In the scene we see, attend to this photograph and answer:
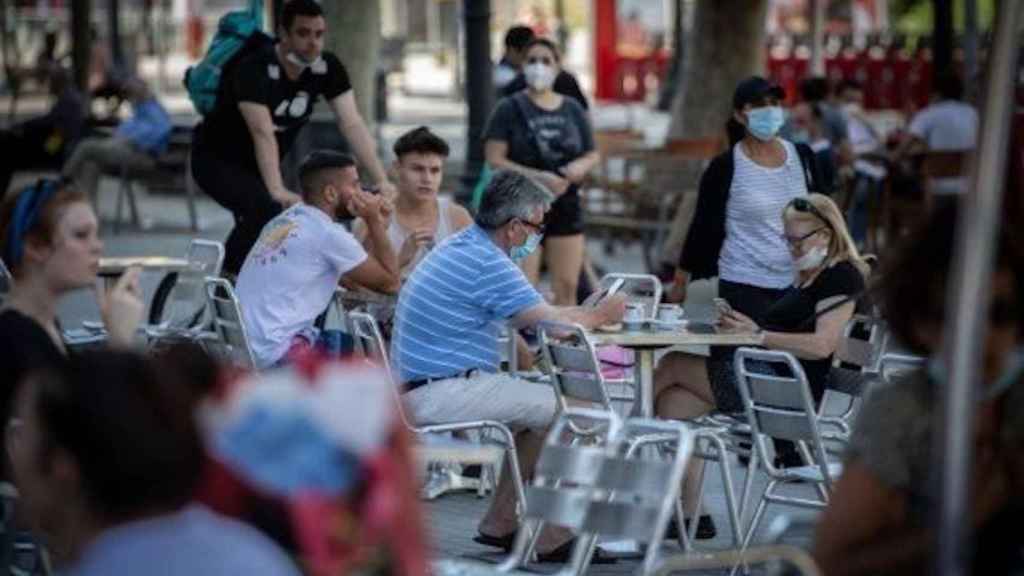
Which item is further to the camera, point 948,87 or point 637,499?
point 948,87

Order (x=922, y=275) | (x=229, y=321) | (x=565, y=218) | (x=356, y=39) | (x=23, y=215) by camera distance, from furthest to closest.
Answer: (x=356, y=39), (x=565, y=218), (x=229, y=321), (x=23, y=215), (x=922, y=275)

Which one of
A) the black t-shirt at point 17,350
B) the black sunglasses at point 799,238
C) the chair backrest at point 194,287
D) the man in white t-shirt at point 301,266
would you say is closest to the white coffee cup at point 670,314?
the black sunglasses at point 799,238

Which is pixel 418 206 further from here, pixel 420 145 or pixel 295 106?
pixel 295 106

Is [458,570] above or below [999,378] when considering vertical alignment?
below

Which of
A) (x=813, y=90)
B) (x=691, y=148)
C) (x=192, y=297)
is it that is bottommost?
(x=691, y=148)

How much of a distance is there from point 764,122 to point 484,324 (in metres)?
2.39

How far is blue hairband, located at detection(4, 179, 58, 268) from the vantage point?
7.73 metres

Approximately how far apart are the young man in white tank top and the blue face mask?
4.39ft

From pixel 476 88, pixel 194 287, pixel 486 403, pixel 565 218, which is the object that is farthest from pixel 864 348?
pixel 476 88

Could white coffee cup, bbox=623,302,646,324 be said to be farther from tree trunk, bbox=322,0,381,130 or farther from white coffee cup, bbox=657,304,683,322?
tree trunk, bbox=322,0,381,130

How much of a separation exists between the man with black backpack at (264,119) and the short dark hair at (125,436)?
876 centimetres

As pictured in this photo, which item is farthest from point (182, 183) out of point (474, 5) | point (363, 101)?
point (474, 5)

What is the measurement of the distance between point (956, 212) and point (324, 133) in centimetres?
1331

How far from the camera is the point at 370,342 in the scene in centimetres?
1134
